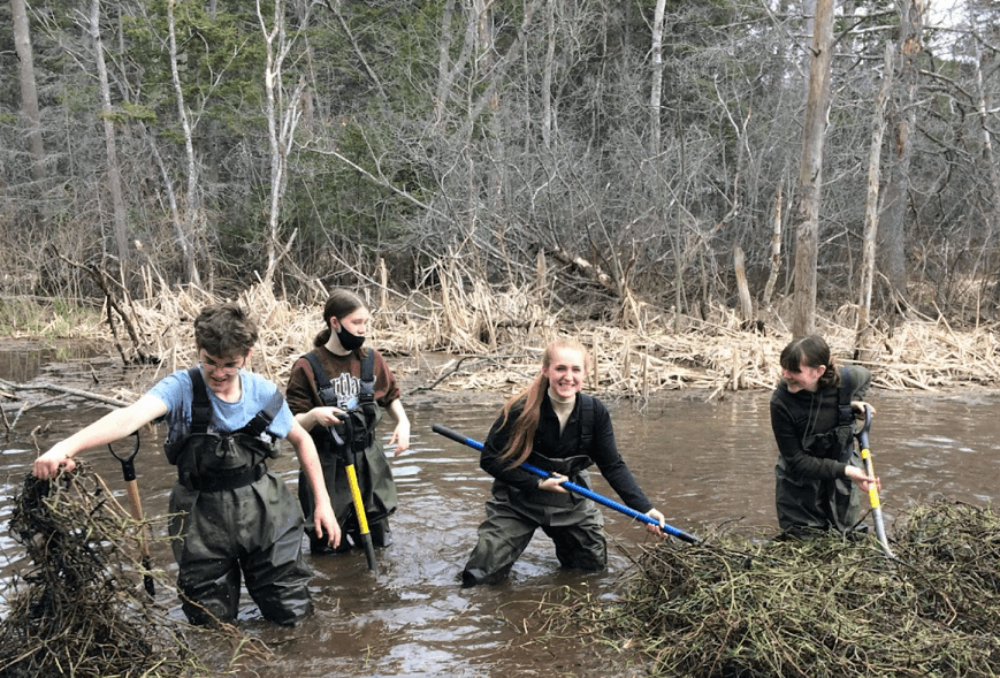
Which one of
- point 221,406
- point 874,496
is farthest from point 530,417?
point 874,496

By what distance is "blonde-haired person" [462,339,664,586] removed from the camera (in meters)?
4.79

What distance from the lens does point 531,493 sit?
16.4 feet

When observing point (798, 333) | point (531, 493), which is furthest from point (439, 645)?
point (798, 333)

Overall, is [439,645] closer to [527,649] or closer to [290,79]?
[527,649]

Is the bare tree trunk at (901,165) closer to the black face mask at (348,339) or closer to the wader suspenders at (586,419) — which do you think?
the wader suspenders at (586,419)

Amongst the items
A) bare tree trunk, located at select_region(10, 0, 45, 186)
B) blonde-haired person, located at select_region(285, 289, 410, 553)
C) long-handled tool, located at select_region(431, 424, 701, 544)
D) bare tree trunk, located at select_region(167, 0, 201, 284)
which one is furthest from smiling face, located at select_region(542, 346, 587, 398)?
bare tree trunk, located at select_region(10, 0, 45, 186)

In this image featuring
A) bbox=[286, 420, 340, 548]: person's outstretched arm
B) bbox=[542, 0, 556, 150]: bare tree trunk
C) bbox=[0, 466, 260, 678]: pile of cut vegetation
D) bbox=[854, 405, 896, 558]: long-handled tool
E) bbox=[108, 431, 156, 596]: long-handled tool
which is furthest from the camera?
bbox=[542, 0, 556, 150]: bare tree trunk

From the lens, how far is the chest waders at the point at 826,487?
16.2 ft

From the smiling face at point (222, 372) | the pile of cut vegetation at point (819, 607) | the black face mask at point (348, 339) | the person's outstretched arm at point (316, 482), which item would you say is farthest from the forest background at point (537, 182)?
the smiling face at point (222, 372)

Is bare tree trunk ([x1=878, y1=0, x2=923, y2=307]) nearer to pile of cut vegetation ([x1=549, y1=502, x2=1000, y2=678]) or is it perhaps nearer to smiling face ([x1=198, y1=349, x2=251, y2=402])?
pile of cut vegetation ([x1=549, y1=502, x2=1000, y2=678])

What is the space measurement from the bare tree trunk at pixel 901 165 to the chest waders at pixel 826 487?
930cm

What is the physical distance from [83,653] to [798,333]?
9.13 metres

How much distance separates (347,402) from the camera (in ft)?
17.4

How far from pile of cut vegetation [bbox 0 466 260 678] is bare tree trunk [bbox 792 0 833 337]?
876cm
